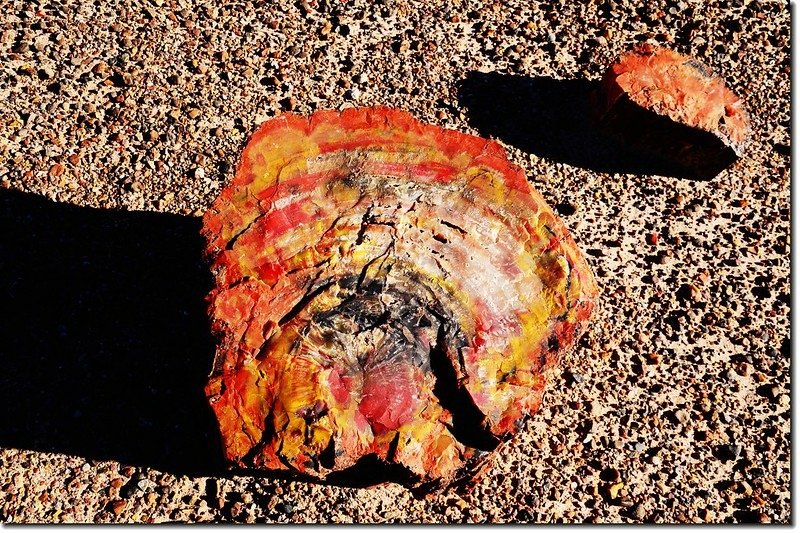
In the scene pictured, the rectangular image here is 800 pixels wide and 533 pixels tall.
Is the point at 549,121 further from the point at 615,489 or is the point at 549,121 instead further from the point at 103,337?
the point at 103,337

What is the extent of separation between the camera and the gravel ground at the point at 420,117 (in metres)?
3.18

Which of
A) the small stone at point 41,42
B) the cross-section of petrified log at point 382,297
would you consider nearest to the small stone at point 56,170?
the small stone at point 41,42

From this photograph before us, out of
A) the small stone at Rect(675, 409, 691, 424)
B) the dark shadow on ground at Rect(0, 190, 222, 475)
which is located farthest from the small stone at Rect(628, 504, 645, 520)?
the dark shadow on ground at Rect(0, 190, 222, 475)

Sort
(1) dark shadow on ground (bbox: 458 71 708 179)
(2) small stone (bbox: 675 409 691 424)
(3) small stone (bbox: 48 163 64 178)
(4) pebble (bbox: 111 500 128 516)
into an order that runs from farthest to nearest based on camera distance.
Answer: (1) dark shadow on ground (bbox: 458 71 708 179), (3) small stone (bbox: 48 163 64 178), (2) small stone (bbox: 675 409 691 424), (4) pebble (bbox: 111 500 128 516)

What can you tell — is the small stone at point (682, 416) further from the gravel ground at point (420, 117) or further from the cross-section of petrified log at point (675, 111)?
the cross-section of petrified log at point (675, 111)

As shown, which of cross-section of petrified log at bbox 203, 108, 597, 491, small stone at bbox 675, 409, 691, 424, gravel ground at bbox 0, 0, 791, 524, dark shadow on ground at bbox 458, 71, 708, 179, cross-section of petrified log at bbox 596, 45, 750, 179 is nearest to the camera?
cross-section of petrified log at bbox 203, 108, 597, 491

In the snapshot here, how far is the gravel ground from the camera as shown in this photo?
10.4ft

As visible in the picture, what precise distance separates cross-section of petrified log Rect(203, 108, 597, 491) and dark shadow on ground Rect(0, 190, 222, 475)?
38 cm

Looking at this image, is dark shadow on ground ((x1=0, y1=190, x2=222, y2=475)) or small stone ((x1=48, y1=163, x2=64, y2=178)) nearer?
dark shadow on ground ((x1=0, y1=190, x2=222, y2=475))

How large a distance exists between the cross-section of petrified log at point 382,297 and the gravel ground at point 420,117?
0.27 metres

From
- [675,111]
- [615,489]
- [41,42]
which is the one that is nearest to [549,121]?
[675,111]

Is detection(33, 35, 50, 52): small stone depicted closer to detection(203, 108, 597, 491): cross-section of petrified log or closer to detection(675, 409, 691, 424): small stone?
detection(203, 108, 597, 491): cross-section of petrified log

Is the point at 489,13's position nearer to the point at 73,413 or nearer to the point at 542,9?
the point at 542,9

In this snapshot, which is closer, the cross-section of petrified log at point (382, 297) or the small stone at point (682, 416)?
the cross-section of petrified log at point (382, 297)
